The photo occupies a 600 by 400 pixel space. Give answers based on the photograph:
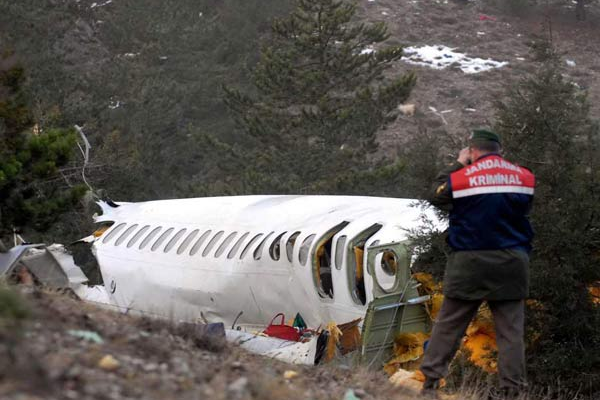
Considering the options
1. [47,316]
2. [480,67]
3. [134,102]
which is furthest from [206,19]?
[47,316]

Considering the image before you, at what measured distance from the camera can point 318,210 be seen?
1396 centimetres

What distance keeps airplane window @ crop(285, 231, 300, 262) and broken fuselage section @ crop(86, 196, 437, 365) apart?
16 mm

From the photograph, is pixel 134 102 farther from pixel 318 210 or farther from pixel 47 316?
pixel 47 316

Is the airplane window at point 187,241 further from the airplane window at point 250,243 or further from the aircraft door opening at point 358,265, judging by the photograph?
the aircraft door opening at point 358,265

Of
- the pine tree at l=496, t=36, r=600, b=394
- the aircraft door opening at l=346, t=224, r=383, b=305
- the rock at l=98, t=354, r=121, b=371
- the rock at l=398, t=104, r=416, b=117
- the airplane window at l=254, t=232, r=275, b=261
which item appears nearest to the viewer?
the rock at l=98, t=354, r=121, b=371

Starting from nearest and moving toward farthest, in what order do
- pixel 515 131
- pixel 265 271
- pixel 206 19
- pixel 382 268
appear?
pixel 515 131
pixel 382 268
pixel 265 271
pixel 206 19

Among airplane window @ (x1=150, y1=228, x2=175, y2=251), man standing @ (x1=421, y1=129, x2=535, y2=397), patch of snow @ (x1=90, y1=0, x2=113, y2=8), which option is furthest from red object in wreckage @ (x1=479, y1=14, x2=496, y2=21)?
man standing @ (x1=421, y1=129, x2=535, y2=397)

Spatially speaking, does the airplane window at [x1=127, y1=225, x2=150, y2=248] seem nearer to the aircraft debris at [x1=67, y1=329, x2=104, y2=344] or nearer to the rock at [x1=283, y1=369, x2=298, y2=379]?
the rock at [x1=283, y1=369, x2=298, y2=379]

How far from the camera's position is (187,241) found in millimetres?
15906

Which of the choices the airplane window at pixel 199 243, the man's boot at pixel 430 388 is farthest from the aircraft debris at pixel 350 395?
the airplane window at pixel 199 243

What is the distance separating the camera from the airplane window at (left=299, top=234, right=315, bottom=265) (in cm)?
1291

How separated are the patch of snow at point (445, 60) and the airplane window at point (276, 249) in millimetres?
40263

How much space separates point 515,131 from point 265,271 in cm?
490

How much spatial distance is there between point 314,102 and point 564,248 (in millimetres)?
20533
